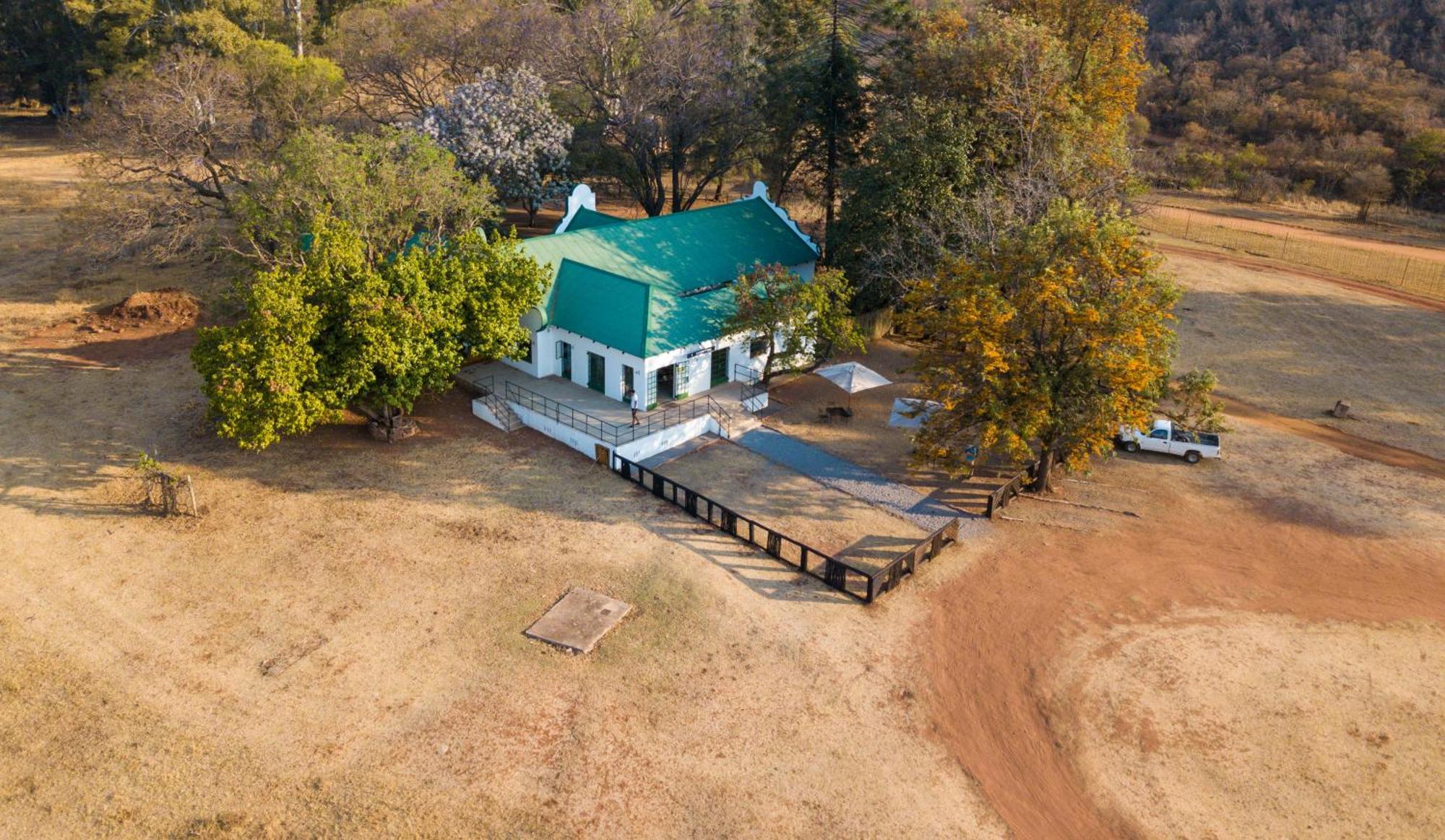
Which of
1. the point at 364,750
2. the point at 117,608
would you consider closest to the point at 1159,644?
the point at 364,750

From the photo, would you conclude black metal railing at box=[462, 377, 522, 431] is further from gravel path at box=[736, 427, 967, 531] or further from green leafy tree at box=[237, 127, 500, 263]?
gravel path at box=[736, 427, 967, 531]

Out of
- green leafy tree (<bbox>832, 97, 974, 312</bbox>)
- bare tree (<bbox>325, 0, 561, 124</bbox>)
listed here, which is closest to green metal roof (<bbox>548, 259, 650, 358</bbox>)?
green leafy tree (<bbox>832, 97, 974, 312</bbox>)

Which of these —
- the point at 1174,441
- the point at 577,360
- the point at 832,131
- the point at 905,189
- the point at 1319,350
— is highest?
the point at 832,131

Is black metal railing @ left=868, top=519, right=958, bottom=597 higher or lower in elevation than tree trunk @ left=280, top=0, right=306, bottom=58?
lower

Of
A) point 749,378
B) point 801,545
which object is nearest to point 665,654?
point 801,545

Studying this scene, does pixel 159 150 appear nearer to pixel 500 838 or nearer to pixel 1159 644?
pixel 500 838

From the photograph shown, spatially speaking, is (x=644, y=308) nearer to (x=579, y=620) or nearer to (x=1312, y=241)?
(x=579, y=620)

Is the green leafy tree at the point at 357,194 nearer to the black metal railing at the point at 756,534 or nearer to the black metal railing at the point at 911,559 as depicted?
the black metal railing at the point at 756,534
